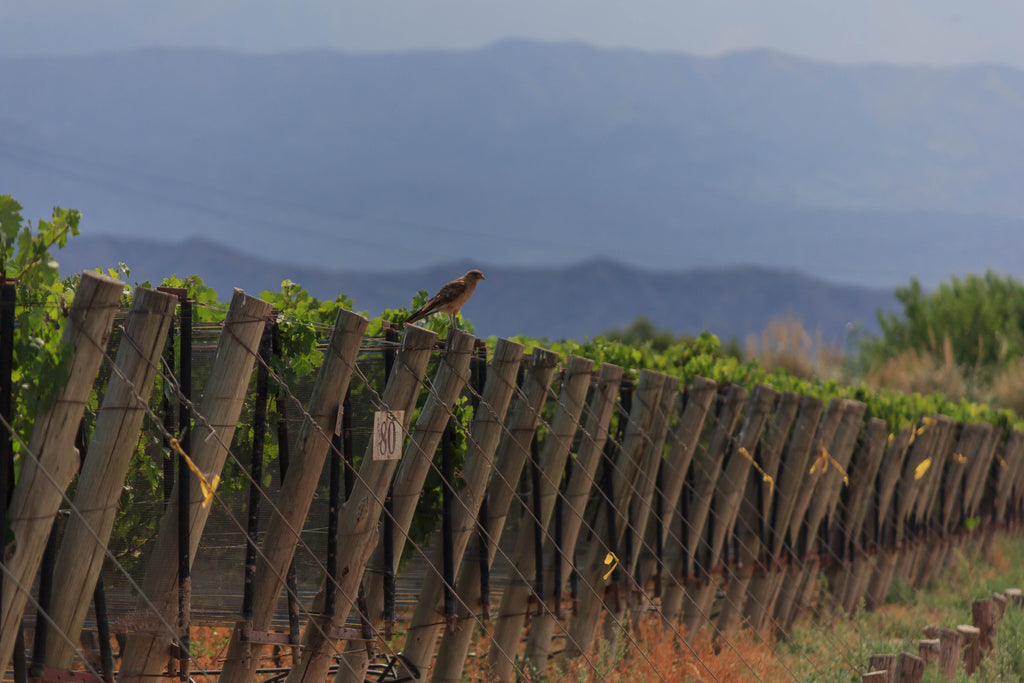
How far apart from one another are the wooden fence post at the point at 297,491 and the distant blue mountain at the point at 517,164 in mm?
119412

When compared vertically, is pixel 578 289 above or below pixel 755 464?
above

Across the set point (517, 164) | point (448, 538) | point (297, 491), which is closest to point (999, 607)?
point (448, 538)

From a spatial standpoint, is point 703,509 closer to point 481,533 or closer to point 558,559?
point 558,559

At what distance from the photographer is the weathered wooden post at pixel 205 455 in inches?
131

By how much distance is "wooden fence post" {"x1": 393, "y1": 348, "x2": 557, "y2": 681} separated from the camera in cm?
458

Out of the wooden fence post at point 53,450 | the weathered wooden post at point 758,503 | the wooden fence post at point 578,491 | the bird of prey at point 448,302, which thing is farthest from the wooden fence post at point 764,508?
the wooden fence post at point 53,450

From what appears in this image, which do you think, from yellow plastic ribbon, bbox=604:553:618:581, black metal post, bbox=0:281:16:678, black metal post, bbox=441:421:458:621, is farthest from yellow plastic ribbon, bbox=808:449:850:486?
black metal post, bbox=0:281:16:678

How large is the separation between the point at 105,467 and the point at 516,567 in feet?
8.28

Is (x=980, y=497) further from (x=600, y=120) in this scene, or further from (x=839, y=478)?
(x=600, y=120)

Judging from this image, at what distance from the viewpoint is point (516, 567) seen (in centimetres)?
512

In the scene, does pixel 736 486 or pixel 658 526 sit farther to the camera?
pixel 736 486

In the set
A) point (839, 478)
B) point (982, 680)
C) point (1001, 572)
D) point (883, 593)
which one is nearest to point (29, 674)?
point (982, 680)

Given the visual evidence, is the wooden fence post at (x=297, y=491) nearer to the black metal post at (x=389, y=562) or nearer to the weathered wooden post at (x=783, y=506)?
the black metal post at (x=389, y=562)

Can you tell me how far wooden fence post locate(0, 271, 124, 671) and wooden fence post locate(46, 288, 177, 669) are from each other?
107 mm
